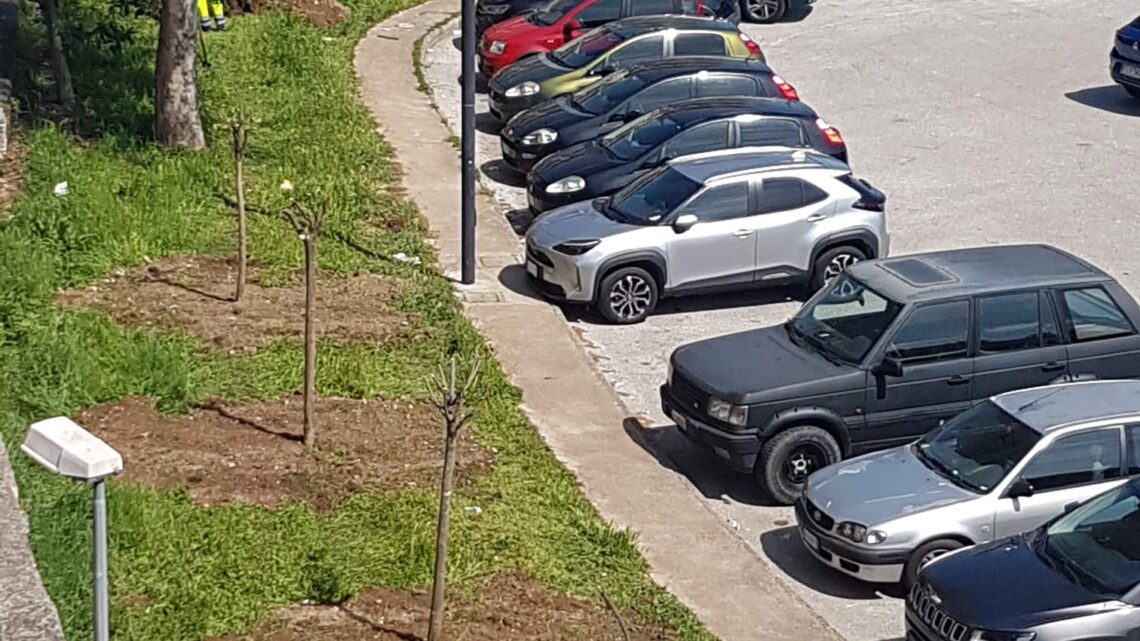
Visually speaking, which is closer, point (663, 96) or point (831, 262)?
point (831, 262)

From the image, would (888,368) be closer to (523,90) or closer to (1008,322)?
(1008,322)

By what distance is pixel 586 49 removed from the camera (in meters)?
23.5

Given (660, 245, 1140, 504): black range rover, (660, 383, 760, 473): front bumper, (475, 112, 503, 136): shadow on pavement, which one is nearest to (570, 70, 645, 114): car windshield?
(475, 112, 503, 136): shadow on pavement

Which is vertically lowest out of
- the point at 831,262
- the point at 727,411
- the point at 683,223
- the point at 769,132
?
the point at 727,411

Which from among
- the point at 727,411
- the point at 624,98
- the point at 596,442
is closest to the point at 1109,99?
the point at 624,98

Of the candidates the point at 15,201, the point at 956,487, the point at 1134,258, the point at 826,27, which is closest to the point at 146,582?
the point at 956,487

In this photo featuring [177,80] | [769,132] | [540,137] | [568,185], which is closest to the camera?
[568,185]

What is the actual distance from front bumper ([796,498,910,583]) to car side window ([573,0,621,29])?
48.7 ft

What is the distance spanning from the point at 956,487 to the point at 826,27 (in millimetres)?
19691

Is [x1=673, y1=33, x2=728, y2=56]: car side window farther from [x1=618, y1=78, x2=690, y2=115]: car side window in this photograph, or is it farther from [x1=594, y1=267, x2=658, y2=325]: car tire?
[x1=594, y1=267, x2=658, y2=325]: car tire

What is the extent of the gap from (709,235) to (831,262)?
4.55 ft

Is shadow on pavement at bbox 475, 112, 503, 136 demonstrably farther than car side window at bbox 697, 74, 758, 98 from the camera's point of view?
Yes

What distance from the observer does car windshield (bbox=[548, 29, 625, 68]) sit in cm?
2314

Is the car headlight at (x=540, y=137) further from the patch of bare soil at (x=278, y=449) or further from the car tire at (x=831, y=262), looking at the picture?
the patch of bare soil at (x=278, y=449)
